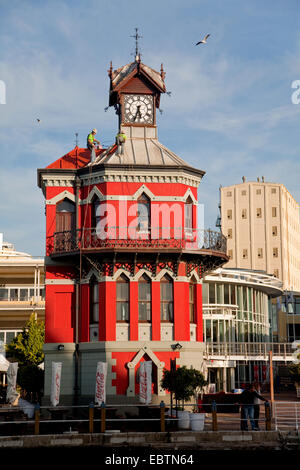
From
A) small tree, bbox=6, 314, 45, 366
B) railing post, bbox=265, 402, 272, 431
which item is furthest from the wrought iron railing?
small tree, bbox=6, 314, 45, 366

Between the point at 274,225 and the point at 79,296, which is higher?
the point at 274,225

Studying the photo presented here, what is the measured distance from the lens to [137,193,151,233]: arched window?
34.4 meters

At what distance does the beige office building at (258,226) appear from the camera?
3863 inches

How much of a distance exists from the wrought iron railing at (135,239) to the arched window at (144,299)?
1.82 meters

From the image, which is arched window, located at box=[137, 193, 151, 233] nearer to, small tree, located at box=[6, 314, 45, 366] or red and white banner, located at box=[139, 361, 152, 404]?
red and white banner, located at box=[139, 361, 152, 404]

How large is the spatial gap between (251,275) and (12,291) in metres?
22.9

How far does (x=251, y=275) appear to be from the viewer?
54.2 m

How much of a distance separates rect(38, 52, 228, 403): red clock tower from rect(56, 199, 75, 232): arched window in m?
0.05

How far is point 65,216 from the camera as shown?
3538 centimetres

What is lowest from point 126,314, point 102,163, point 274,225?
point 126,314

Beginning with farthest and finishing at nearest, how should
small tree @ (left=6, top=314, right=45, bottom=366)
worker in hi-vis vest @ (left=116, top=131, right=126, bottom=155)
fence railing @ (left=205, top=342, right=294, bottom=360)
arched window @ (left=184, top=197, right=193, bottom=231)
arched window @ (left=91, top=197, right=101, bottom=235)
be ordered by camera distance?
small tree @ (left=6, top=314, right=45, bottom=366) < fence railing @ (left=205, top=342, right=294, bottom=360) < worker in hi-vis vest @ (left=116, top=131, right=126, bottom=155) < arched window @ (left=184, top=197, right=193, bottom=231) < arched window @ (left=91, top=197, right=101, bottom=235)

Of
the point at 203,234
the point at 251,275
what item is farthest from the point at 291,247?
the point at 203,234
